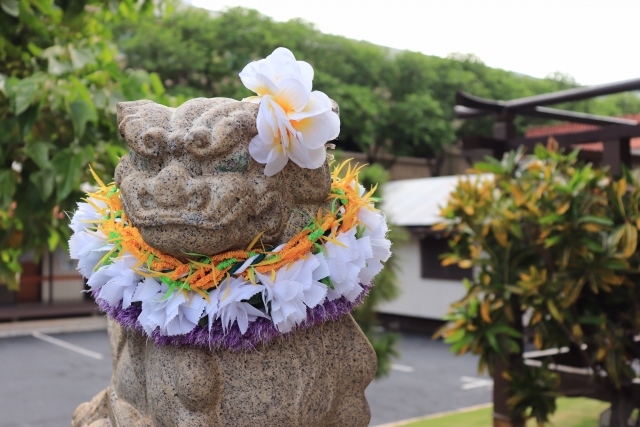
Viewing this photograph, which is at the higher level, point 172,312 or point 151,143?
point 151,143

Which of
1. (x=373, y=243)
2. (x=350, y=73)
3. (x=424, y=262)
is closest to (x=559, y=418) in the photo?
(x=373, y=243)

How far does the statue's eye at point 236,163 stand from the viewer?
1.54 meters

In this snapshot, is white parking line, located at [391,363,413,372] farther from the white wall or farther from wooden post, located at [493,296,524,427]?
wooden post, located at [493,296,524,427]

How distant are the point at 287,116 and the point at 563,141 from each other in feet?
11.3

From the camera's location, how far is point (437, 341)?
11.3 metres

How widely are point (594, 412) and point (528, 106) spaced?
9.78 ft

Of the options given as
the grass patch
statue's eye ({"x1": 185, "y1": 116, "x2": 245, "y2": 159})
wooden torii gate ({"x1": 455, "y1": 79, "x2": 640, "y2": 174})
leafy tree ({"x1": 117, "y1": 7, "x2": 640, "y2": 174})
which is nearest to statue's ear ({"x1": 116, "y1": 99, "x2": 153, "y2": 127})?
statue's eye ({"x1": 185, "y1": 116, "x2": 245, "y2": 159})

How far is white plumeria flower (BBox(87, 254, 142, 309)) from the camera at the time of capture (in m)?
1.64

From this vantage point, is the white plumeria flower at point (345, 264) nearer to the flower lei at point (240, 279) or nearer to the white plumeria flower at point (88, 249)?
the flower lei at point (240, 279)

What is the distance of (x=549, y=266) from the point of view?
13.1ft

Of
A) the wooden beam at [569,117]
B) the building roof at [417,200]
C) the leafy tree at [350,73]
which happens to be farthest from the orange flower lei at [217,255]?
the leafy tree at [350,73]

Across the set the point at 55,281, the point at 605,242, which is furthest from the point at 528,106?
the point at 55,281

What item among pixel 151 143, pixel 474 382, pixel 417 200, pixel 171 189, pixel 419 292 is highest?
pixel 151 143

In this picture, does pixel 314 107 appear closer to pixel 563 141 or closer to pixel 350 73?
pixel 563 141
